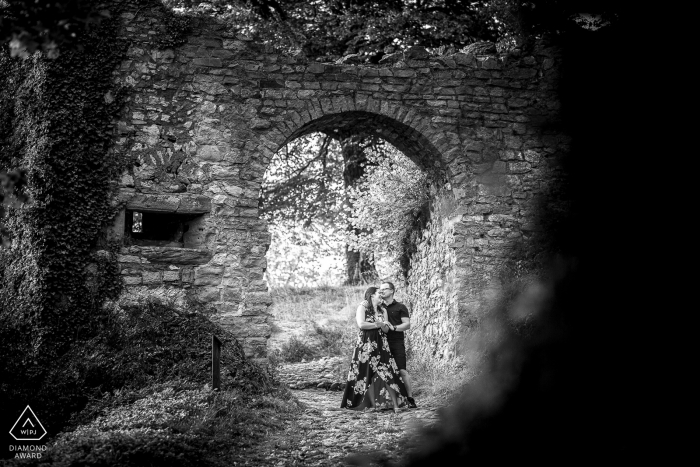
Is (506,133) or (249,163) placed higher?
(506,133)

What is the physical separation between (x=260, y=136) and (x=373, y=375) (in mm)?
3183

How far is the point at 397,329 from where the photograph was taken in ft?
25.8

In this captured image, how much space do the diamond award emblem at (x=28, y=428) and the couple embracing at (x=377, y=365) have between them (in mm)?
3240

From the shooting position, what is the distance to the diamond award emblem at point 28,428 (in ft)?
20.6

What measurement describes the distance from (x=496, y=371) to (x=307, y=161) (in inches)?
569

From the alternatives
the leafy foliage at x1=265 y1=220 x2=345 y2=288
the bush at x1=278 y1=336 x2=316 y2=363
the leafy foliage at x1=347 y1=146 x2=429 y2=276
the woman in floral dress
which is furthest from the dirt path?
the leafy foliage at x1=265 y1=220 x2=345 y2=288

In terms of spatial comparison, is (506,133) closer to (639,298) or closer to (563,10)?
(563,10)

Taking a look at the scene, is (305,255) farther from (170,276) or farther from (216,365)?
(216,365)

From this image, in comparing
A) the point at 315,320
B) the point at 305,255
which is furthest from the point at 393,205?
the point at 305,255

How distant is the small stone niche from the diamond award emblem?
2210 mm

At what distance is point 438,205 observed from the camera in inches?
368

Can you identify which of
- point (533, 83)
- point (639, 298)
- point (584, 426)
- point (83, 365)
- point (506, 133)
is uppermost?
point (533, 83)

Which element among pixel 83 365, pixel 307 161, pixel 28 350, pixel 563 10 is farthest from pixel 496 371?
pixel 307 161

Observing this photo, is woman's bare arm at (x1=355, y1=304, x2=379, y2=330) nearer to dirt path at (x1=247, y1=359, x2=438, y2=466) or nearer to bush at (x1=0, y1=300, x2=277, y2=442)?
dirt path at (x1=247, y1=359, x2=438, y2=466)
